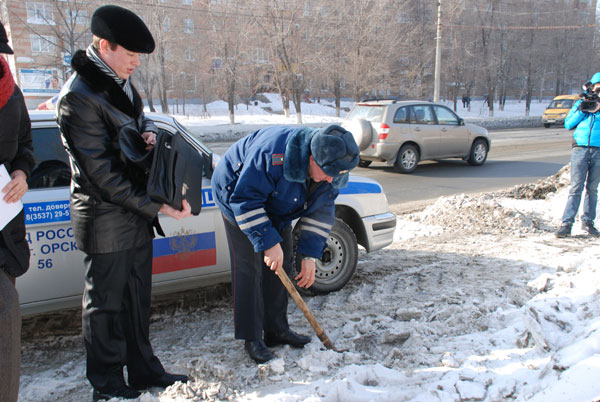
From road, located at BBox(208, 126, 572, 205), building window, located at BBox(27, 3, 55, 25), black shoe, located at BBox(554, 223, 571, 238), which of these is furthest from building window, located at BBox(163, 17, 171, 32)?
black shoe, located at BBox(554, 223, 571, 238)

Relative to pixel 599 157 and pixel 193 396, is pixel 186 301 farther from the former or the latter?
pixel 599 157

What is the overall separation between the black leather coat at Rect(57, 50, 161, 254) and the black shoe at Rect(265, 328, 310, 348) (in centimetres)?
120

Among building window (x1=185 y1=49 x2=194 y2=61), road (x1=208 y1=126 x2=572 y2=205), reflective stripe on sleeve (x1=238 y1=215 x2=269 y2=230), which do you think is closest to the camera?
reflective stripe on sleeve (x1=238 y1=215 x2=269 y2=230)

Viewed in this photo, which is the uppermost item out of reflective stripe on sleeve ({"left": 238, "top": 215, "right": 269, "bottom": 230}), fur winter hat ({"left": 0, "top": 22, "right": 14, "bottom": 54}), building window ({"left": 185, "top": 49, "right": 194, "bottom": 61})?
building window ({"left": 185, "top": 49, "right": 194, "bottom": 61})

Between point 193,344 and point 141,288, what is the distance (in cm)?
88

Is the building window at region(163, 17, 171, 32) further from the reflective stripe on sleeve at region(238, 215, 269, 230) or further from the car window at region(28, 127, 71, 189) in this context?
the reflective stripe on sleeve at region(238, 215, 269, 230)

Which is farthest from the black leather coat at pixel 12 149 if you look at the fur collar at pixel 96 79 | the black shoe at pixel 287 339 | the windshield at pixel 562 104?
the windshield at pixel 562 104

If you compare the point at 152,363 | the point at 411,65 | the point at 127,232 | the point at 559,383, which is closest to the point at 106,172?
the point at 127,232

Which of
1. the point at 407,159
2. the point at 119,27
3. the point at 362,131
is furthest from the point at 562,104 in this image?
the point at 119,27

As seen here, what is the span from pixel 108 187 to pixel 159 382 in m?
1.22

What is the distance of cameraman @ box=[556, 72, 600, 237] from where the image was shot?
568cm

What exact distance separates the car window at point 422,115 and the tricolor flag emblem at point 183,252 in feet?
31.8

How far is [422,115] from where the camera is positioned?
12.8 metres

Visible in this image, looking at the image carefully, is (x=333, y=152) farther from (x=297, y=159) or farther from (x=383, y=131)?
(x=383, y=131)
